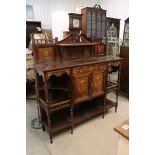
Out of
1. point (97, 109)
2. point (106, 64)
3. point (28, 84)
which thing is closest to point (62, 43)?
point (106, 64)

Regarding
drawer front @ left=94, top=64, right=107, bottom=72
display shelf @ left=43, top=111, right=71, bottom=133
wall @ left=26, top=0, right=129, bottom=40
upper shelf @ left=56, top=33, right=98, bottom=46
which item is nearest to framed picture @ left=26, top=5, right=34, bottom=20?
wall @ left=26, top=0, right=129, bottom=40

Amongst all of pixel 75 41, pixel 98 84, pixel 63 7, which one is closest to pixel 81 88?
pixel 98 84

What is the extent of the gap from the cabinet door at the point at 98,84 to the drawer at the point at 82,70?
0.43ft

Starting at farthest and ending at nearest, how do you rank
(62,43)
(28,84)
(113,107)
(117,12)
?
1. (117,12)
2. (28,84)
3. (113,107)
4. (62,43)

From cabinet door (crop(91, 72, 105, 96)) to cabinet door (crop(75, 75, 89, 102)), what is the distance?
0.40 feet

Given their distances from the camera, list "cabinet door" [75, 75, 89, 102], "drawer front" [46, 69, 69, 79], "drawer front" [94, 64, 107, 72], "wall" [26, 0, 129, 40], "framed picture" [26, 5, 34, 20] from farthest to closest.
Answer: "wall" [26, 0, 129, 40]
"framed picture" [26, 5, 34, 20]
"drawer front" [94, 64, 107, 72]
"cabinet door" [75, 75, 89, 102]
"drawer front" [46, 69, 69, 79]

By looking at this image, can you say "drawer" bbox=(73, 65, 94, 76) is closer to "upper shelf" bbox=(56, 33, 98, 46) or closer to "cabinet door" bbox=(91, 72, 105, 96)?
"cabinet door" bbox=(91, 72, 105, 96)

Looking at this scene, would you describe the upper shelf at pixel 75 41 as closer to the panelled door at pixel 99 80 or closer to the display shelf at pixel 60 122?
the panelled door at pixel 99 80

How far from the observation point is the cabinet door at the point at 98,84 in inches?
95.1

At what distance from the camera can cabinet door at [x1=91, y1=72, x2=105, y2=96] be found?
2416 mm

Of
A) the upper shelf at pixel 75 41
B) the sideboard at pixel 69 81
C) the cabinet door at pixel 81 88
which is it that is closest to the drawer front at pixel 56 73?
the sideboard at pixel 69 81
